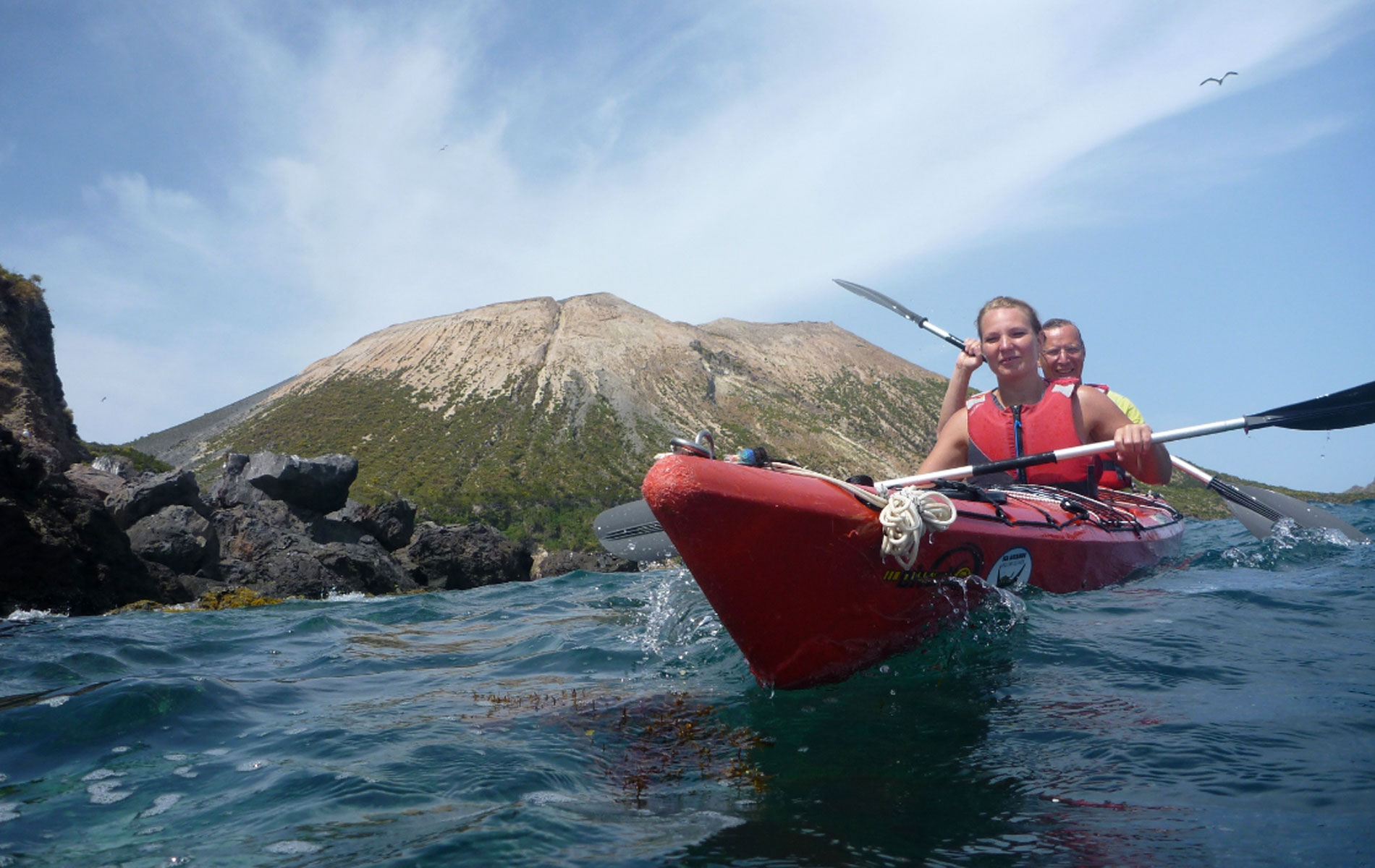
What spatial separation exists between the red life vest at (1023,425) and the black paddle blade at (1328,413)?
55.9 inches

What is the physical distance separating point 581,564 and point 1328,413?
17366 millimetres

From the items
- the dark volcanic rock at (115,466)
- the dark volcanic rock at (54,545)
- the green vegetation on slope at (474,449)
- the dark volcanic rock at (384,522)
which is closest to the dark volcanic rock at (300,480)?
the dark volcanic rock at (384,522)

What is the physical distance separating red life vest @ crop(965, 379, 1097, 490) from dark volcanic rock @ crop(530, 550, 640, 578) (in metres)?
14.3

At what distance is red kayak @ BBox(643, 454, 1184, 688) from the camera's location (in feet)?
10.1

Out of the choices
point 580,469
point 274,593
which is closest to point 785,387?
point 580,469

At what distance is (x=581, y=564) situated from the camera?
69.5 ft

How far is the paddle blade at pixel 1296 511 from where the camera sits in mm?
7672

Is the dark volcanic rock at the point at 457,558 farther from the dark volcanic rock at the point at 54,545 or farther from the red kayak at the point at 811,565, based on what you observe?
the red kayak at the point at 811,565

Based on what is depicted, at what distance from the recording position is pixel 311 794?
8.52 feet

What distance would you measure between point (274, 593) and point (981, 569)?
12.3 m

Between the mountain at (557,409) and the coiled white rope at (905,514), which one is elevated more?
the mountain at (557,409)

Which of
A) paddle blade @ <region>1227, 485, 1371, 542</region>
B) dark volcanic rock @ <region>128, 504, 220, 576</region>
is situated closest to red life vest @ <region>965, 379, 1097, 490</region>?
paddle blade @ <region>1227, 485, 1371, 542</region>

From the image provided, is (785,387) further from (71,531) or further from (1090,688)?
(1090,688)

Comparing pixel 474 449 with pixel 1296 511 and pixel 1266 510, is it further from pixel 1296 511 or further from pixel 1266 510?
pixel 1296 511
